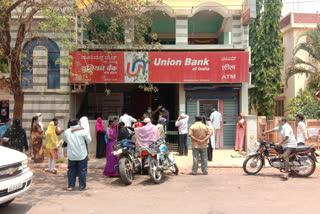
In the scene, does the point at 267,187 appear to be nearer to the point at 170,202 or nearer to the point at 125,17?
the point at 170,202

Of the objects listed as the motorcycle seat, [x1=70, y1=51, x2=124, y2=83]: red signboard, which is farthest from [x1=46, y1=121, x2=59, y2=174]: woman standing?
the motorcycle seat

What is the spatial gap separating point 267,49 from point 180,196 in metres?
14.8

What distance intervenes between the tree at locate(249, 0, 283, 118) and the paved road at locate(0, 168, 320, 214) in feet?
35.4

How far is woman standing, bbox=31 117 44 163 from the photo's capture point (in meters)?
10.2

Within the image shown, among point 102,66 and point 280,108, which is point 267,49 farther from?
point 102,66

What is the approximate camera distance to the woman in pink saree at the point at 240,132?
13180mm

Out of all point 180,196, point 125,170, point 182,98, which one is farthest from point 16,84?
point 182,98

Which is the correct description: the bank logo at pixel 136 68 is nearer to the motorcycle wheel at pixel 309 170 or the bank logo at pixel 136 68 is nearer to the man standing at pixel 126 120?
the man standing at pixel 126 120

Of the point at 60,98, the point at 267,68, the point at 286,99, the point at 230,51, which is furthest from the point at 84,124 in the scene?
the point at 286,99

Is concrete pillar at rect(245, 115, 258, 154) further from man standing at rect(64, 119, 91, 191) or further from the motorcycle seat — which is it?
man standing at rect(64, 119, 91, 191)

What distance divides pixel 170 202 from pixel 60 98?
876 cm

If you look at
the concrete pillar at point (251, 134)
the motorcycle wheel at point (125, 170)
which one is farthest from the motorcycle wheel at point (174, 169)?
the concrete pillar at point (251, 134)

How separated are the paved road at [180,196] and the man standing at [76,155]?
1.04 ft

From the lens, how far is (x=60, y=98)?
43.3ft
